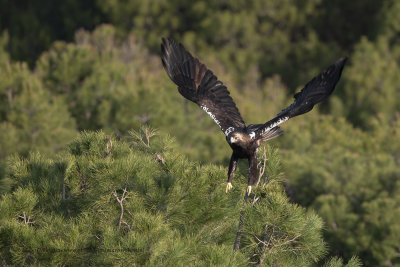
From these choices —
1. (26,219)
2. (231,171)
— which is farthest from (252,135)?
(26,219)

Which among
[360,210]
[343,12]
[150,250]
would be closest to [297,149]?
[360,210]

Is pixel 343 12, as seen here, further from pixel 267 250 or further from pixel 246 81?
pixel 267 250

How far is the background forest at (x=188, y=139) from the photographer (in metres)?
6.36

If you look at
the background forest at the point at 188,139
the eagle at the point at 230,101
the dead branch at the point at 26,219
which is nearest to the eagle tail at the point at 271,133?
the eagle at the point at 230,101

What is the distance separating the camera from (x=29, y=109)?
1841cm

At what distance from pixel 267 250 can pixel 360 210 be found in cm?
864

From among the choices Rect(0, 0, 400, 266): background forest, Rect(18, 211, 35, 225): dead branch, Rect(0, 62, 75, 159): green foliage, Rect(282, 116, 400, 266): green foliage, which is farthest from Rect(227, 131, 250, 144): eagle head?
Rect(0, 62, 75, 159): green foliage

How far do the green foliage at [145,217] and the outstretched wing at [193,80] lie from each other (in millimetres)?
1250

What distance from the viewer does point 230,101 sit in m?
8.66

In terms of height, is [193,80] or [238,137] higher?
[193,80]

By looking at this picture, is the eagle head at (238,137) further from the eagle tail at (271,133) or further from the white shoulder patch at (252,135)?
the eagle tail at (271,133)

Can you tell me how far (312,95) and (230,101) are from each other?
1.21 metres

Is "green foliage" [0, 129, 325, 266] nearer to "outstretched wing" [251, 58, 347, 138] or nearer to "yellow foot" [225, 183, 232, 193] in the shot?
"yellow foot" [225, 183, 232, 193]

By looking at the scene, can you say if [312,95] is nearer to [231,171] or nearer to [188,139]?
[231,171]
